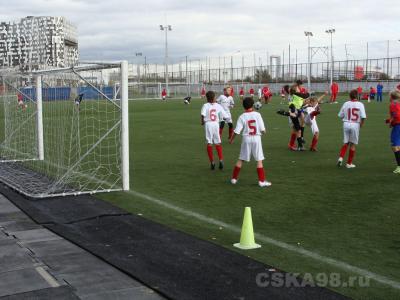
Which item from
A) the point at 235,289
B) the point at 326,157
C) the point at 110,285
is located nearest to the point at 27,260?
the point at 110,285

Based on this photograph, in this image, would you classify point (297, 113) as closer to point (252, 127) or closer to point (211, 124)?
point (211, 124)

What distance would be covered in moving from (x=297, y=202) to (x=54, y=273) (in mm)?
4243

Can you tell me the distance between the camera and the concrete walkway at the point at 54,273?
4734mm

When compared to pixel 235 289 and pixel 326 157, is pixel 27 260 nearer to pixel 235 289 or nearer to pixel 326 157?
pixel 235 289

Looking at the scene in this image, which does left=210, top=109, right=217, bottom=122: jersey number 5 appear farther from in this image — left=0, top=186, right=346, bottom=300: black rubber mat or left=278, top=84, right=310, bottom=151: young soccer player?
left=0, top=186, right=346, bottom=300: black rubber mat

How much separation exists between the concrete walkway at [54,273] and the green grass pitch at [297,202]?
1.46m

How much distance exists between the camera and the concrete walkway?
186 inches

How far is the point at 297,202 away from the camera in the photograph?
27.0 ft

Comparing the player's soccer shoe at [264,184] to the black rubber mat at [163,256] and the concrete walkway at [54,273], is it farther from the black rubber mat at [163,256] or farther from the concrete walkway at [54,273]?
the concrete walkway at [54,273]

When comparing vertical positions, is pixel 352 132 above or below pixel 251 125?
below

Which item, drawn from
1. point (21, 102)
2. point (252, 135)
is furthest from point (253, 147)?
point (21, 102)

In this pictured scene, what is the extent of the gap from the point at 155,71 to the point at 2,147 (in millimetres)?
81983

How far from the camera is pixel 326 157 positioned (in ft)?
43.8

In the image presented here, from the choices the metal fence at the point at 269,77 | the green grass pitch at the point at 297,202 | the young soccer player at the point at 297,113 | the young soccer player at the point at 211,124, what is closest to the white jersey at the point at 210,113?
the young soccer player at the point at 211,124
